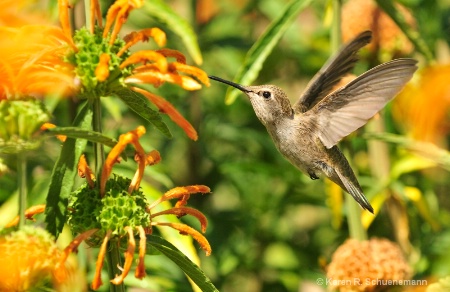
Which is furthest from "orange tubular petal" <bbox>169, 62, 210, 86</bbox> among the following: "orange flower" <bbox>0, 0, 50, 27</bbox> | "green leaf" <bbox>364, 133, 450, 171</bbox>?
"green leaf" <bbox>364, 133, 450, 171</bbox>

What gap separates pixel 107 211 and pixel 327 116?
85 cm

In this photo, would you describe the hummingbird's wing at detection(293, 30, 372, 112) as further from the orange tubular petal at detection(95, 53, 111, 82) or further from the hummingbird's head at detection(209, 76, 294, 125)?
the orange tubular petal at detection(95, 53, 111, 82)

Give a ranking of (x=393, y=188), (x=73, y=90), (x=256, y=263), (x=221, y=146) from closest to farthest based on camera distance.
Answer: (x=73, y=90), (x=393, y=188), (x=256, y=263), (x=221, y=146)

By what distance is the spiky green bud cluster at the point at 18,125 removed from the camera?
1241 mm

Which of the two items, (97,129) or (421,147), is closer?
(97,129)

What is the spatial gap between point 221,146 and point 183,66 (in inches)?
76.3

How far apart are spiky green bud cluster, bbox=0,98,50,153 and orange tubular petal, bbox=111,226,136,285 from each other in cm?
24

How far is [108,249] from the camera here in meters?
1.42

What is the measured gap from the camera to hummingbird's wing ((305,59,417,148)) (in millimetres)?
1856

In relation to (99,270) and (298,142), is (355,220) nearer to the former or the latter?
(298,142)

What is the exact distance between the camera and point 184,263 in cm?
138

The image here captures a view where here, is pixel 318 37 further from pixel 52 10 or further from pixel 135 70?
pixel 135 70

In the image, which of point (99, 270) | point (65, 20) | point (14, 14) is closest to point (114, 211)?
point (99, 270)

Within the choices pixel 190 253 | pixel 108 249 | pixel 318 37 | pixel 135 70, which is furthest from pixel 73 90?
pixel 318 37
